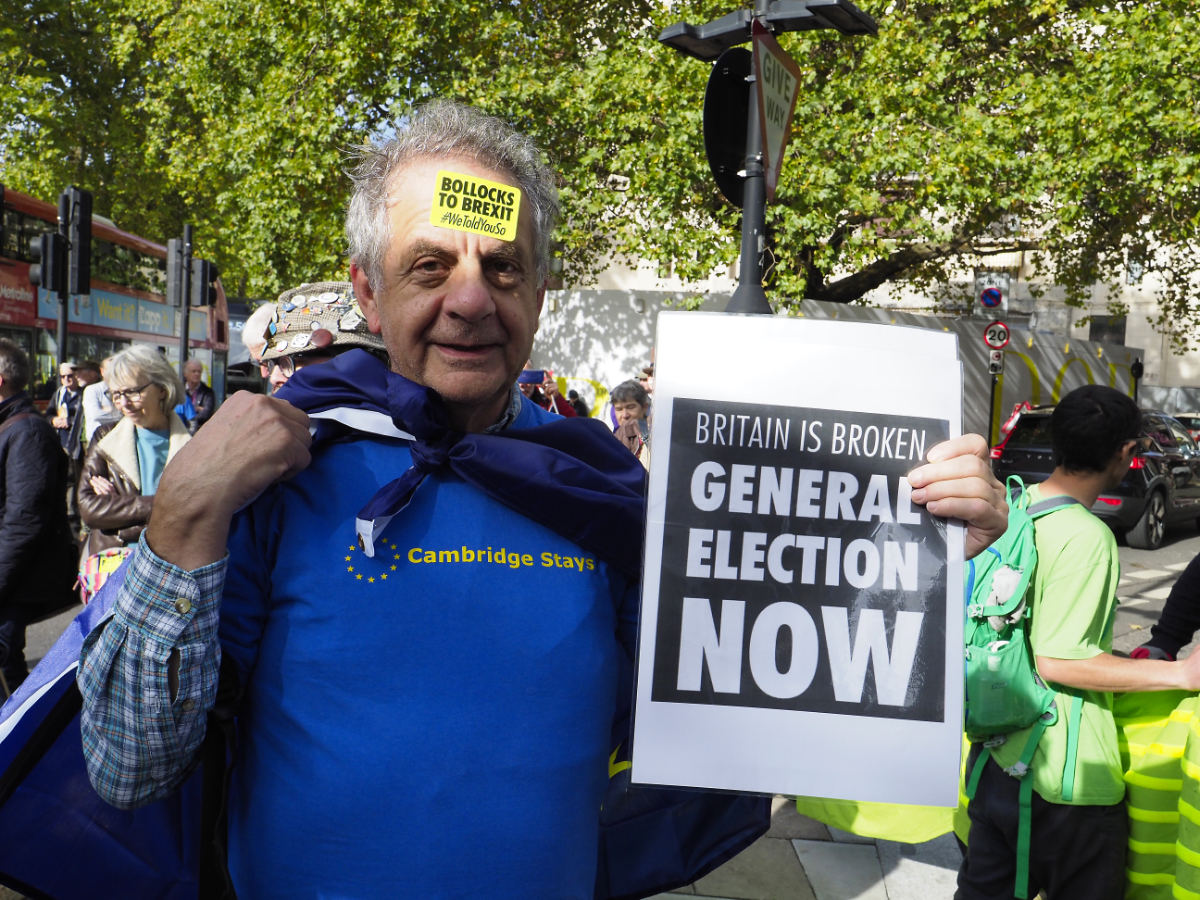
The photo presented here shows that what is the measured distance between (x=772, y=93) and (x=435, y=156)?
321cm

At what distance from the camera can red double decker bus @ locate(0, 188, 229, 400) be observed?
13898mm

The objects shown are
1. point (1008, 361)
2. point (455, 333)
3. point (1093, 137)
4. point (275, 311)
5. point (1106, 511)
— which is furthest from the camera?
point (1008, 361)

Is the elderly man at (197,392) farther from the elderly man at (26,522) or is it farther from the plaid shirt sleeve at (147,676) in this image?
the plaid shirt sleeve at (147,676)

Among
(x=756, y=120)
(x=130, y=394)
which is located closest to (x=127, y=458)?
(x=130, y=394)

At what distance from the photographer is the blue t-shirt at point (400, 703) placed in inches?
52.5

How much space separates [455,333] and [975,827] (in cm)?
206

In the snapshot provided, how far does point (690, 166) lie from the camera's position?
12953mm

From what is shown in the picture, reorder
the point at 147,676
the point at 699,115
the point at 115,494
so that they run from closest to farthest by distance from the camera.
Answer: the point at 147,676, the point at 115,494, the point at 699,115

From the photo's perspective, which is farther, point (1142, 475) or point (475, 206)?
point (1142, 475)

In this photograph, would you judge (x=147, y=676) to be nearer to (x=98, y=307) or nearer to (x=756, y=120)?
(x=756, y=120)

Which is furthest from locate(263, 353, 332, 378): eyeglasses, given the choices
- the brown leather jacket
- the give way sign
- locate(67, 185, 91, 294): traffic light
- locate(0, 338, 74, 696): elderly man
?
locate(67, 185, 91, 294): traffic light

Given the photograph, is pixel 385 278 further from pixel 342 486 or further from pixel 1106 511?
pixel 1106 511

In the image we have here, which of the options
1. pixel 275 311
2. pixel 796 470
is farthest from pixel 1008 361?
pixel 796 470

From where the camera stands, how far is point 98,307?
658 inches
